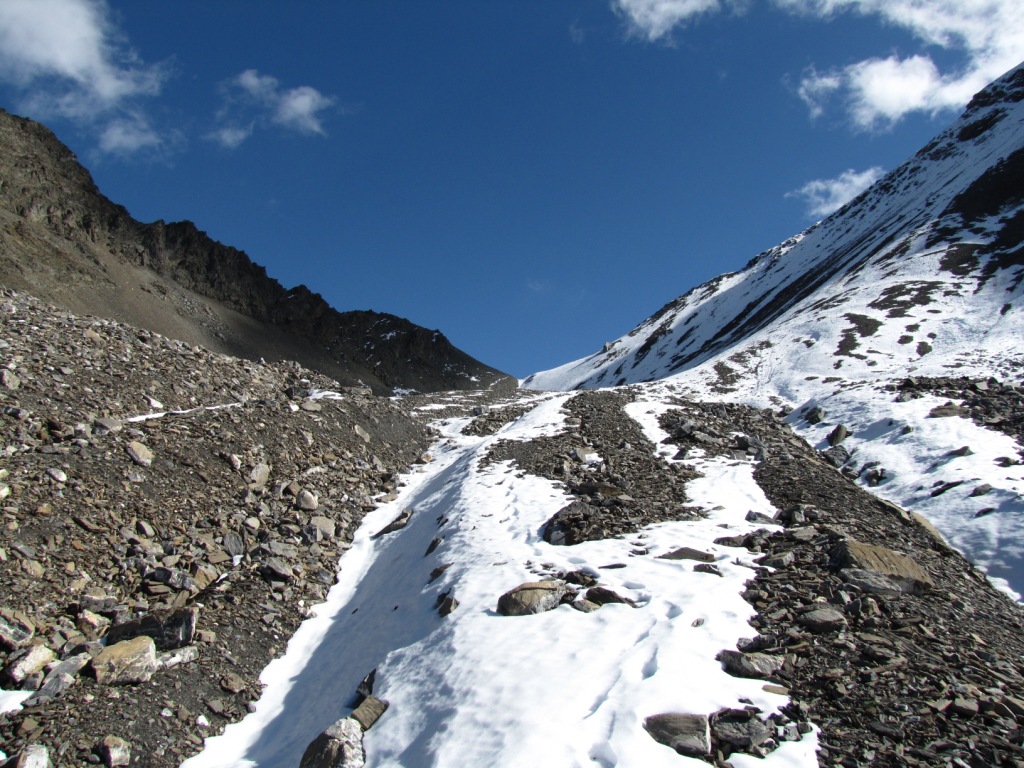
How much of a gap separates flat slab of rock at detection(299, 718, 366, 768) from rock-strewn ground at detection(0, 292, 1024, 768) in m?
2.16

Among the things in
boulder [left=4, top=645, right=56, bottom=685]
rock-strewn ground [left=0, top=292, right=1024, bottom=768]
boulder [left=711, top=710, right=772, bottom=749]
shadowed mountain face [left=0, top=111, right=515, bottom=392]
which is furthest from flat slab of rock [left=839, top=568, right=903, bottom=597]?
shadowed mountain face [left=0, top=111, right=515, bottom=392]

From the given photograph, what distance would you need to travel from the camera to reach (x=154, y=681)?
349 inches

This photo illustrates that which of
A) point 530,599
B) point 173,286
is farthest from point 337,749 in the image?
point 173,286

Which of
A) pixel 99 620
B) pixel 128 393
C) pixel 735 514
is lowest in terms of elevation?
pixel 99 620

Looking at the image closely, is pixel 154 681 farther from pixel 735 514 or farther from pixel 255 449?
pixel 735 514

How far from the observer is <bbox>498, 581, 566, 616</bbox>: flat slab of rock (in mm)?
9539

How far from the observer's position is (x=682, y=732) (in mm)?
6293

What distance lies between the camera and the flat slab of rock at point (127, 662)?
8.61 metres

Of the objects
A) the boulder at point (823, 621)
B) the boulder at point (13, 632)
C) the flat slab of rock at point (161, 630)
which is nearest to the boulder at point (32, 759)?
the boulder at point (13, 632)

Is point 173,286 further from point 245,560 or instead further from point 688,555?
point 688,555

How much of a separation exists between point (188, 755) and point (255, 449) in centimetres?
1089

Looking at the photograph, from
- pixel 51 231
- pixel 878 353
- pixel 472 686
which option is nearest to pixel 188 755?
pixel 472 686

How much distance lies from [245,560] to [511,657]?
26.1ft

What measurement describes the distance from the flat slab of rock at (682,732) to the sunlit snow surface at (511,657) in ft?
0.41
